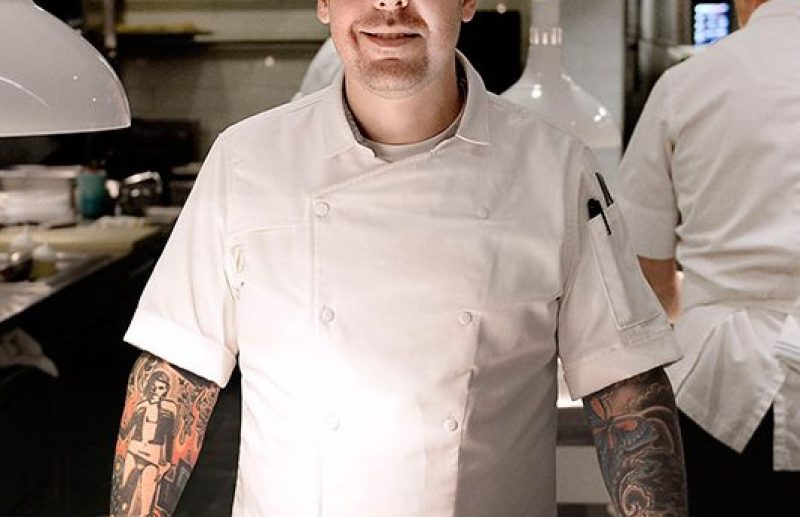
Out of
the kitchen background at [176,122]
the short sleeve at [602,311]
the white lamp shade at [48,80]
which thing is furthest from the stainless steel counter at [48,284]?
the white lamp shade at [48,80]

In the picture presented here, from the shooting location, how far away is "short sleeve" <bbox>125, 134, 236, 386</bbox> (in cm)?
196

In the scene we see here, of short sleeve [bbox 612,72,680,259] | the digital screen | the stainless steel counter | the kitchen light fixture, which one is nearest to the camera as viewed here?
the kitchen light fixture

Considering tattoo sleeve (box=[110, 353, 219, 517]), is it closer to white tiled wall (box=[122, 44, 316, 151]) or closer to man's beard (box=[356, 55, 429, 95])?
man's beard (box=[356, 55, 429, 95])

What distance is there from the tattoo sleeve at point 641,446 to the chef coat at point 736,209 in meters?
0.77

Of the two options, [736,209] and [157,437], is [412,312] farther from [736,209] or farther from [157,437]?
[736,209]

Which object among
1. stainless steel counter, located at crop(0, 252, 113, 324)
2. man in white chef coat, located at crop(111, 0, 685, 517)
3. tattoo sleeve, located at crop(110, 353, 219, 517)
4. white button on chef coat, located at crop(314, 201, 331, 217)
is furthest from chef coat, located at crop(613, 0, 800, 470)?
stainless steel counter, located at crop(0, 252, 113, 324)

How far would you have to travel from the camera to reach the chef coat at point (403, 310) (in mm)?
1889

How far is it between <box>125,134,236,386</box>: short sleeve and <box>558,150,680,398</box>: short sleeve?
447mm

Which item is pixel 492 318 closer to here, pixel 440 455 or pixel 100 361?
pixel 440 455

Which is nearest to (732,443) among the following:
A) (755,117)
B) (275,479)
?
(755,117)

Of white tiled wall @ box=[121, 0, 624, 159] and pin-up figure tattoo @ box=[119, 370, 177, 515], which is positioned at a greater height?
white tiled wall @ box=[121, 0, 624, 159]

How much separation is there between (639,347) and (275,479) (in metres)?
0.49

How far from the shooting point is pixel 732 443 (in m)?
2.73

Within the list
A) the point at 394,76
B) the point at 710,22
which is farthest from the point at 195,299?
the point at 710,22
